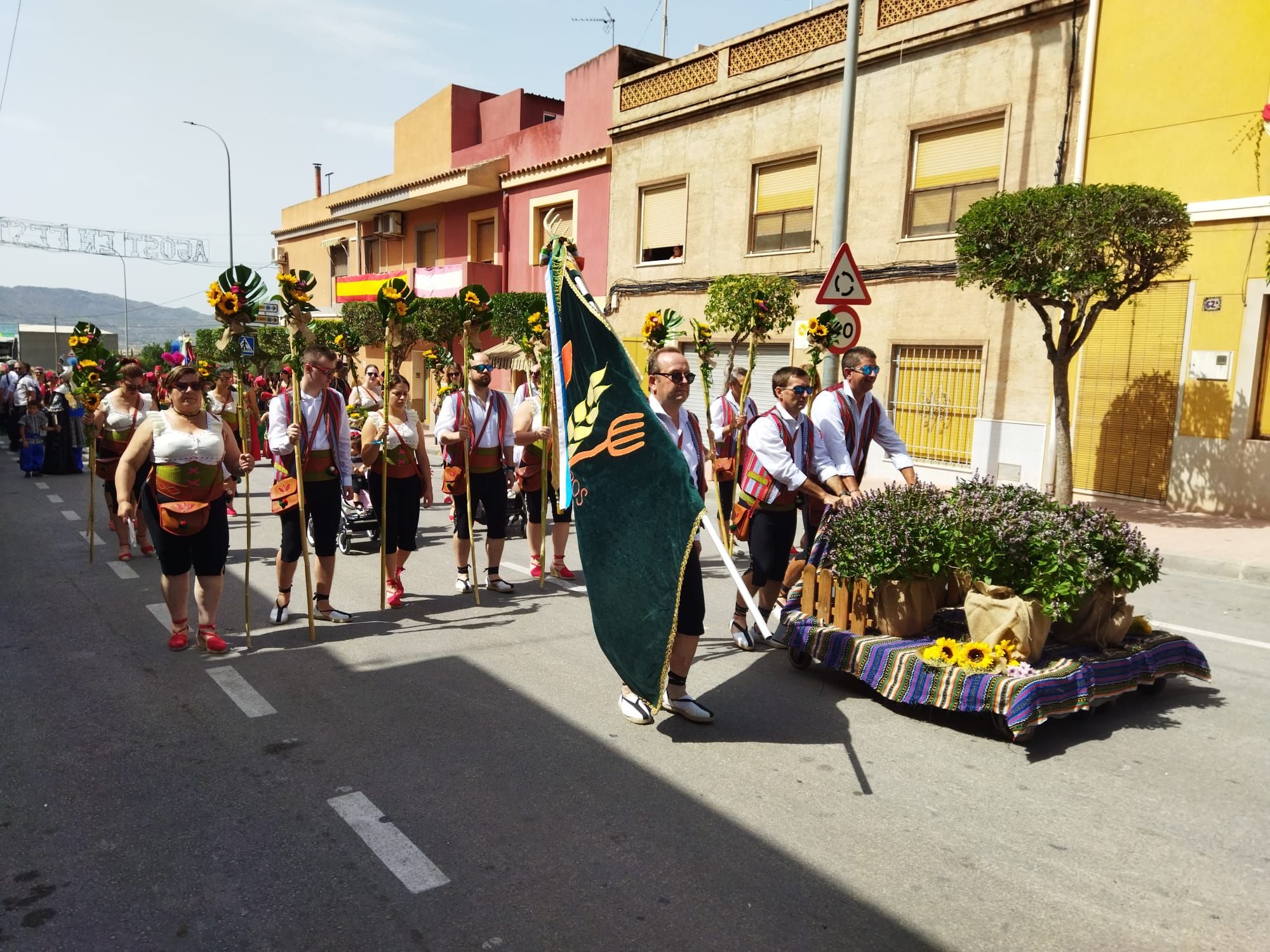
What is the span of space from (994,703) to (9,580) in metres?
7.77

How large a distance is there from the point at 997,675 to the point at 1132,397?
979 centimetres

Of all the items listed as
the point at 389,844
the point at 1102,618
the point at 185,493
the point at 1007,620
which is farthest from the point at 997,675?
the point at 185,493

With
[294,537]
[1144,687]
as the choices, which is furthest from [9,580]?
[1144,687]

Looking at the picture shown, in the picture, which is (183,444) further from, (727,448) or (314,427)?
(727,448)

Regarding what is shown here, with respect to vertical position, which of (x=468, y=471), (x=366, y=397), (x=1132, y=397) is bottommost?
(x=468, y=471)

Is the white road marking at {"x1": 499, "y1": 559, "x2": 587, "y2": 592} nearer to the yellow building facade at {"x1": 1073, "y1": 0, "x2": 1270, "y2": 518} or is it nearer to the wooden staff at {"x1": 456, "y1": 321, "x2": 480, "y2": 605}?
the wooden staff at {"x1": 456, "y1": 321, "x2": 480, "y2": 605}

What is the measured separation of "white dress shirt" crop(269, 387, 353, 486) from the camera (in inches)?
249

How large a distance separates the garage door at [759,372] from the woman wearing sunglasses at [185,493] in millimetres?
11707

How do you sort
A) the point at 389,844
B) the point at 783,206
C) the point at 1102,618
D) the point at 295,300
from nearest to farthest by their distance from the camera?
the point at 389,844, the point at 1102,618, the point at 295,300, the point at 783,206

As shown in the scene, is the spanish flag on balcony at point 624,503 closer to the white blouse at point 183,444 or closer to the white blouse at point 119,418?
the white blouse at point 183,444

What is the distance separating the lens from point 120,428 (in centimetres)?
875

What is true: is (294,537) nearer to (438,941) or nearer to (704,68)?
(438,941)

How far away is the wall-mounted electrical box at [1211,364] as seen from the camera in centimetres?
1166

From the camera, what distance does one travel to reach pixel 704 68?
1873 cm
